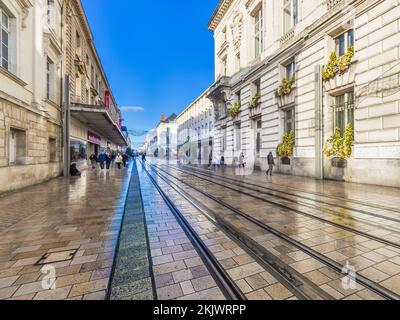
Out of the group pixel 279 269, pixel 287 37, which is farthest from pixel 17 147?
pixel 287 37

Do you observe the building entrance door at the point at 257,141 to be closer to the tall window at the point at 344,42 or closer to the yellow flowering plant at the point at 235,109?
the yellow flowering plant at the point at 235,109

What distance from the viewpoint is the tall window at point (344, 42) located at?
35.3 feet

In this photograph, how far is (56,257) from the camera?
2.95m

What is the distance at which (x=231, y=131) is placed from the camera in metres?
23.4

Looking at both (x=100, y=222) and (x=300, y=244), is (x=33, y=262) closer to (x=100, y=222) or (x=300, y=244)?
(x=100, y=222)

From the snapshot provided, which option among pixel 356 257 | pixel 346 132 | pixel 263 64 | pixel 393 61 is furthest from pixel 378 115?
pixel 263 64

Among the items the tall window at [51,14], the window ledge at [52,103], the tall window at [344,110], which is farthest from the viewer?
the tall window at [51,14]

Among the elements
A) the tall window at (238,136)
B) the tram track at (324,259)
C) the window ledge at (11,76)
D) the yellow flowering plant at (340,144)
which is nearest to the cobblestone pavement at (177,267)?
the tram track at (324,259)

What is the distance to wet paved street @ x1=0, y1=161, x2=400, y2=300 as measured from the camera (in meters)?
2.22

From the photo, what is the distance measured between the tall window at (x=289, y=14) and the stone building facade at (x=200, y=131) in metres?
15.9

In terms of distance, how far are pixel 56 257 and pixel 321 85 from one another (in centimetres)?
1378

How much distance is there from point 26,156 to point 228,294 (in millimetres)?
10811

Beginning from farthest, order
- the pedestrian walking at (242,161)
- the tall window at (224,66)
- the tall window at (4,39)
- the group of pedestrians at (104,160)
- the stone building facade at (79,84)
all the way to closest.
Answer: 1. the tall window at (224,66)
2. the pedestrian walking at (242,161)
3. the group of pedestrians at (104,160)
4. the stone building facade at (79,84)
5. the tall window at (4,39)

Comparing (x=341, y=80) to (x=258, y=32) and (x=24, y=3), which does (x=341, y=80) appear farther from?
(x=24, y=3)
